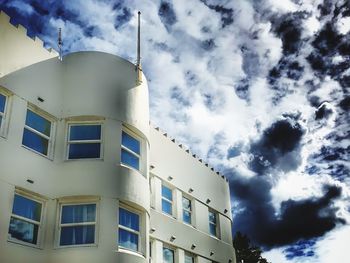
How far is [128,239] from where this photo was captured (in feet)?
52.1

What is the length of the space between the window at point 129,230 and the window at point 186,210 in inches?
246

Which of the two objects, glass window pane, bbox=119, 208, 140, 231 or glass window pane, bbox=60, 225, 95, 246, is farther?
glass window pane, bbox=119, 208, 140, 231

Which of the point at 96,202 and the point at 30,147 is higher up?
the point at 30,147

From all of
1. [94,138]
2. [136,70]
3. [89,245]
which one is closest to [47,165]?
[94,138]

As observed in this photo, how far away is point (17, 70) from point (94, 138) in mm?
3508

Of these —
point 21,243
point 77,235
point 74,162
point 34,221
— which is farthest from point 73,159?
point 21,243

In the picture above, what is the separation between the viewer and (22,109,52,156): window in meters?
15.4

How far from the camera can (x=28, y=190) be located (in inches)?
571

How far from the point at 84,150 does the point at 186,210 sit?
8141mm

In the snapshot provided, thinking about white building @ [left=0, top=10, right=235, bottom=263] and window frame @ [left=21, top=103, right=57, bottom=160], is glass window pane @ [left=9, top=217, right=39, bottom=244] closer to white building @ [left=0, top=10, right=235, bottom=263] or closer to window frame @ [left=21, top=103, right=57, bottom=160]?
white building @ [left=0, top=10, right=235, bottom=263]

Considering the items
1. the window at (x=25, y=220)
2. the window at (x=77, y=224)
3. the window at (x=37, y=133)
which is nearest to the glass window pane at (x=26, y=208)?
the window at (x=25, y=220)

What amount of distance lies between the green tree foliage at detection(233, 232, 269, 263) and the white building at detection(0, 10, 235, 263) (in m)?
48.9

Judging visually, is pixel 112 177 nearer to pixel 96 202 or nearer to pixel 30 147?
pixel 96 202

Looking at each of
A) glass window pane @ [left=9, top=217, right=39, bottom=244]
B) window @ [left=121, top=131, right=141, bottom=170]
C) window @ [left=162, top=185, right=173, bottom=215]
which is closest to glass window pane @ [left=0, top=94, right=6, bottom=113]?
glass window pane @ [left=9, top=217, right=39, bottom=244]
